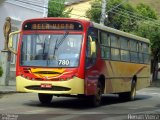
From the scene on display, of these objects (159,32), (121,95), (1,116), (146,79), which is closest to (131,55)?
(121,95)

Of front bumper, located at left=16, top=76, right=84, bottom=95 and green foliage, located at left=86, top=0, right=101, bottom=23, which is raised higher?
green foliage, located at left=86, top=0, right=101, bottom=23

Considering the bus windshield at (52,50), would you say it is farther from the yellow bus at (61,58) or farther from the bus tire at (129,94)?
the bus tire at (129,94)

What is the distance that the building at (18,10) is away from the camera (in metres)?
30.3

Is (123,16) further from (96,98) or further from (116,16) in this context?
(96,98)

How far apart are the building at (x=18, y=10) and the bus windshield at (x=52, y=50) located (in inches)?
501

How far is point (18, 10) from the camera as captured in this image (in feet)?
105

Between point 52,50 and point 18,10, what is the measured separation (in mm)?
15480

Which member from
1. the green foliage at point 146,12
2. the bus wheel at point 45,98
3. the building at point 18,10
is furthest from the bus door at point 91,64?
the green foliage at point 146,12

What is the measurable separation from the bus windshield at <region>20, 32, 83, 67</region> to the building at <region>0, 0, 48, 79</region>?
41.7ft

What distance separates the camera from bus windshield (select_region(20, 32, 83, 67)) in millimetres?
16984

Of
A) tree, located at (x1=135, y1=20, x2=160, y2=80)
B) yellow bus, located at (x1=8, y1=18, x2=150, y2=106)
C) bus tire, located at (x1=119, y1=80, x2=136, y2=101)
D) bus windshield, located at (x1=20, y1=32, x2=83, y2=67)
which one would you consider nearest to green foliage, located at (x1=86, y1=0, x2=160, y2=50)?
tree, located at (x1=135, y1=20, x2=160, y2=80)

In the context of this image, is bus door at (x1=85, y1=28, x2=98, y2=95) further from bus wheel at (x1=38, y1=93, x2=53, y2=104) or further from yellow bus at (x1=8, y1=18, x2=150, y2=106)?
bus wheel at (x1=38, y1=93, x2=53, y2=104)

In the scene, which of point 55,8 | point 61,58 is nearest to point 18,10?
point 61,58

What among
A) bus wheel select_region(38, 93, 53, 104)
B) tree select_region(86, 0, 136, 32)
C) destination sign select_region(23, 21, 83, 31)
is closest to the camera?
destination sign select_region(23, 21, 83, 31)
